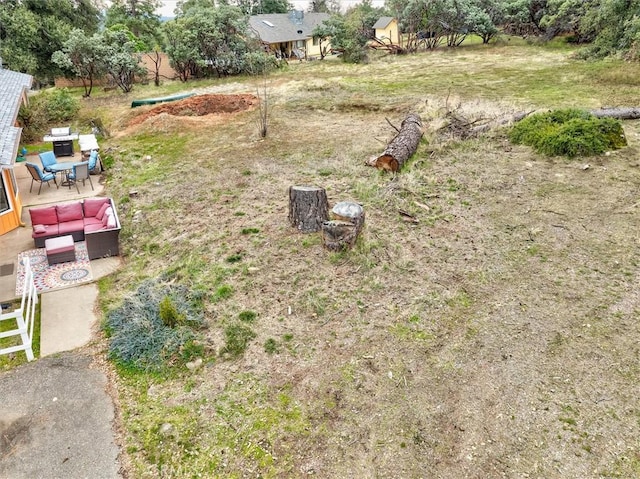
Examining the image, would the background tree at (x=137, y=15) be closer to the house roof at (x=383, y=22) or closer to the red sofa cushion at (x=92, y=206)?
the house roof at (x=383, y=22)

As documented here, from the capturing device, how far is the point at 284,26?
1766 inches

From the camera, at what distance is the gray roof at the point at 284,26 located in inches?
1672

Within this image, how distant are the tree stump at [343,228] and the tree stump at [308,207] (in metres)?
0.62

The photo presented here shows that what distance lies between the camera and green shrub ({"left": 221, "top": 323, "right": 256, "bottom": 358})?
5.88 metres

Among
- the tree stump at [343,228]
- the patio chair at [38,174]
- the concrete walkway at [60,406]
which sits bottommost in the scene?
the concrete walkway at [60,406]

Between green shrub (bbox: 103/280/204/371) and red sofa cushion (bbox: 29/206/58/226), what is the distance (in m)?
3.47

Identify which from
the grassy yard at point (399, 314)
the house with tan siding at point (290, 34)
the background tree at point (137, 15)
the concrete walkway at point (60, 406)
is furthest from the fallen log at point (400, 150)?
the background tree at point (137, 15)

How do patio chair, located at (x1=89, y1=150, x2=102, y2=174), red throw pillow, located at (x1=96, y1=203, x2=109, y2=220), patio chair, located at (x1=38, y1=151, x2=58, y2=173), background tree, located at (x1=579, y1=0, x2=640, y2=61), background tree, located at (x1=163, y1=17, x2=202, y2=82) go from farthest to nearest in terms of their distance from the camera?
background tree, located at (x1=163, y1=17, x2=202, y2=82) → background tree, located at (x1=579, y1=0, x2=640, y2=61) → patio chair, located at (x1=89, y1=150, x2=102, y2=174) → patio chair, located at (x1=38, y1=151, x2=58, y2=173) → red throw pillow, located at (x1=96, y1=203, x2=109, y2=220)

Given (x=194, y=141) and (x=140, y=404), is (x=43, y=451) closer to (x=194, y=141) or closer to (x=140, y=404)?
(x=140, y=404)

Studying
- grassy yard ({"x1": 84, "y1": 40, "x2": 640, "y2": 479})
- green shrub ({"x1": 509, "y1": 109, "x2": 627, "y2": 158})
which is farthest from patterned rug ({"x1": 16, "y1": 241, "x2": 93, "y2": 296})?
green shrub ({"x1": 509, "y1": 109, "x2": 627, "y2": 158})

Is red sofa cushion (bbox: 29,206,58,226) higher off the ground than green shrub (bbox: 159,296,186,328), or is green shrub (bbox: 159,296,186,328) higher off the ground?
red sofa cushion (bbox: 29,206,58,226)

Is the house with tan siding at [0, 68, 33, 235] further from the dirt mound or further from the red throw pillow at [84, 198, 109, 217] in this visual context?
the dirt mound

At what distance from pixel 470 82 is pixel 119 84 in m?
20.7

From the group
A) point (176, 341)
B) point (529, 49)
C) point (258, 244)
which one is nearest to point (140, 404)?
point (176, 341)
